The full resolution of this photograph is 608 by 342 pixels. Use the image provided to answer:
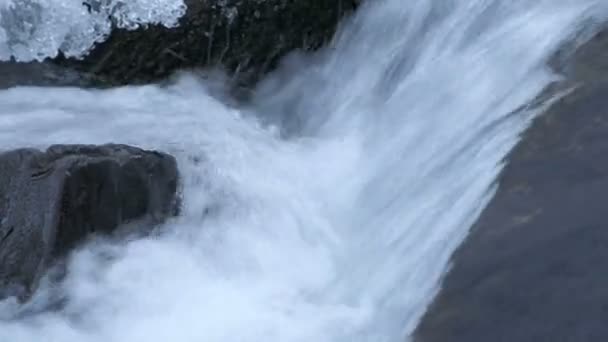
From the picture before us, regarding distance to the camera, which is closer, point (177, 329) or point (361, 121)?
point (177, 329)

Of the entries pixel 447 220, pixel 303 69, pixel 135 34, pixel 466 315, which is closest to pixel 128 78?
pixel 135 34

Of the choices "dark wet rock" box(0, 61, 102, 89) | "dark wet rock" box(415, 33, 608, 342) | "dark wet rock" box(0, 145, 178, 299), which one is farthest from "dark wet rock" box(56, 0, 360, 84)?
"dark wet rock" box(415, 33, 608, 342)

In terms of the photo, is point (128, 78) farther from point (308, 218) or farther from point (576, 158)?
point (576, 158)

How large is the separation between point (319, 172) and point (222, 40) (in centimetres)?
68

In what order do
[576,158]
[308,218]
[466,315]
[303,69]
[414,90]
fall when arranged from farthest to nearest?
[303,69] < [414,90] < [308,218] < [576,158] < [466,315]

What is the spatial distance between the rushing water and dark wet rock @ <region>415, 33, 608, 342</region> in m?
0.10

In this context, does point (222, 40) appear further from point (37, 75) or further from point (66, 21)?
point (37, 75)

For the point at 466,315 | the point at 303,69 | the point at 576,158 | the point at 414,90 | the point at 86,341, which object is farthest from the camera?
the point at 303,69

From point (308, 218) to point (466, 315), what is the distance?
139 centimetres

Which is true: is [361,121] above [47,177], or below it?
below

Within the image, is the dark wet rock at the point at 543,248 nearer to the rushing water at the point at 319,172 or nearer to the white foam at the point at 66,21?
the rushing water at the point at 319,172

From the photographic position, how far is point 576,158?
136 inches

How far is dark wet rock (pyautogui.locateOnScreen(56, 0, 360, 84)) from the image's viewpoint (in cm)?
489

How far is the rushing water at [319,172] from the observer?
12.3 feet
